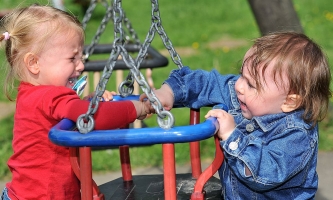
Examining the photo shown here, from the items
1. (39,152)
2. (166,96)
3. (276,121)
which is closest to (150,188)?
(166,96)

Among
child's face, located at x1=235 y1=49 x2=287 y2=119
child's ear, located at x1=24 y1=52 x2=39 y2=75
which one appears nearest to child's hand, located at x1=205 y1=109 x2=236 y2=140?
child's face, located at x1=235 y1=49 x2=287 y2=119

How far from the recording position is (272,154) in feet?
7.95

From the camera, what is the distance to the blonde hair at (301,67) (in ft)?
8.23

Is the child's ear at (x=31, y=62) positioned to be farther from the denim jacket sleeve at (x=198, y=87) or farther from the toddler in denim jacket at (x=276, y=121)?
the toddler in denim jacket at (x=276, y=121)

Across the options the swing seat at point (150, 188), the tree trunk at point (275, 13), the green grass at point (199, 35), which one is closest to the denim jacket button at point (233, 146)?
the swing seat at point (150, 188)

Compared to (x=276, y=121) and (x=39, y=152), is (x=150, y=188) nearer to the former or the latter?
(x=39, y=152)

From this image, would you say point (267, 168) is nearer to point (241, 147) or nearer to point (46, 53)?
point (241, 147)

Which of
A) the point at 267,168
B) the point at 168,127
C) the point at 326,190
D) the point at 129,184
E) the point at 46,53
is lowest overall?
the point at 326,190

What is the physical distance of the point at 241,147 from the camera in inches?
95.7

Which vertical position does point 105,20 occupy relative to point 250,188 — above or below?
above

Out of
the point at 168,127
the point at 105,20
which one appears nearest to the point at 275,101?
the point at 168,127

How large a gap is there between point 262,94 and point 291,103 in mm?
129

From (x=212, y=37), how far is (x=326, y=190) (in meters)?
5.01

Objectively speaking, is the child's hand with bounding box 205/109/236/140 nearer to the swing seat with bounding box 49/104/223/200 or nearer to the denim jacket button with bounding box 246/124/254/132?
the swing seat with bounding box 49/104/223/200
